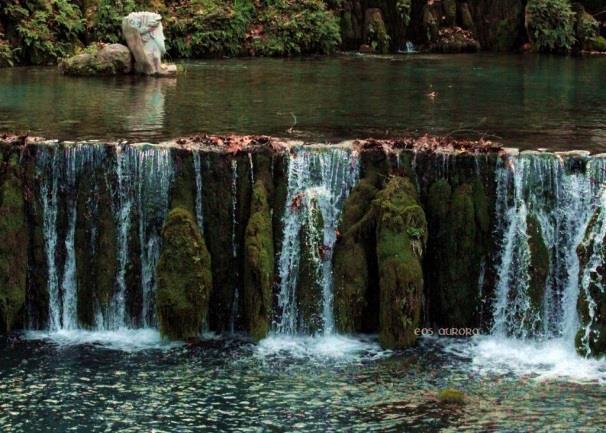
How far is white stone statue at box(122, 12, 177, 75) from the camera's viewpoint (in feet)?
97.3

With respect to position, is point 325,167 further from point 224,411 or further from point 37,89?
point 37,89

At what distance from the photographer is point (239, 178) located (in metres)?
17.7

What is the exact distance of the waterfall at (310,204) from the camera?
17.3 m

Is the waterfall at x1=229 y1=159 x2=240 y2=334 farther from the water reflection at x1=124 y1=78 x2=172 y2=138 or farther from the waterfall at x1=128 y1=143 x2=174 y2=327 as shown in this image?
the water reflection at x1=124 y1=78 x2=172 y2=138

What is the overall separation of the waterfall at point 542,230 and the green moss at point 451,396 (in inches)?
122

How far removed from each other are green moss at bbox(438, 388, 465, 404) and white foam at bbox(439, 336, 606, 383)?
1118 mm

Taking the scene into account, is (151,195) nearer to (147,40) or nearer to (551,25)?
(147,40)

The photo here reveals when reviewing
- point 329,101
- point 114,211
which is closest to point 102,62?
point 329,101

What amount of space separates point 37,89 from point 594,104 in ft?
42.3

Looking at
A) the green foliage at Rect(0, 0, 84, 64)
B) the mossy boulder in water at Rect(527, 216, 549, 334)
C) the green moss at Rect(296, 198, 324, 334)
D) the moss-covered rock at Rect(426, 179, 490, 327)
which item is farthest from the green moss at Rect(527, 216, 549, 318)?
the green foliage at Rect(0, 0, 84, 64)

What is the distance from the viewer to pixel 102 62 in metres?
29.8

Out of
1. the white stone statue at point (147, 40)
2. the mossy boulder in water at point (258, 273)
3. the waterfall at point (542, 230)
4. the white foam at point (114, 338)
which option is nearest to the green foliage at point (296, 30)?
the white stone statue at point (147, 40)

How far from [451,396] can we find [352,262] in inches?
140

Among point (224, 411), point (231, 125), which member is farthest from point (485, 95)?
point (224, 411)
